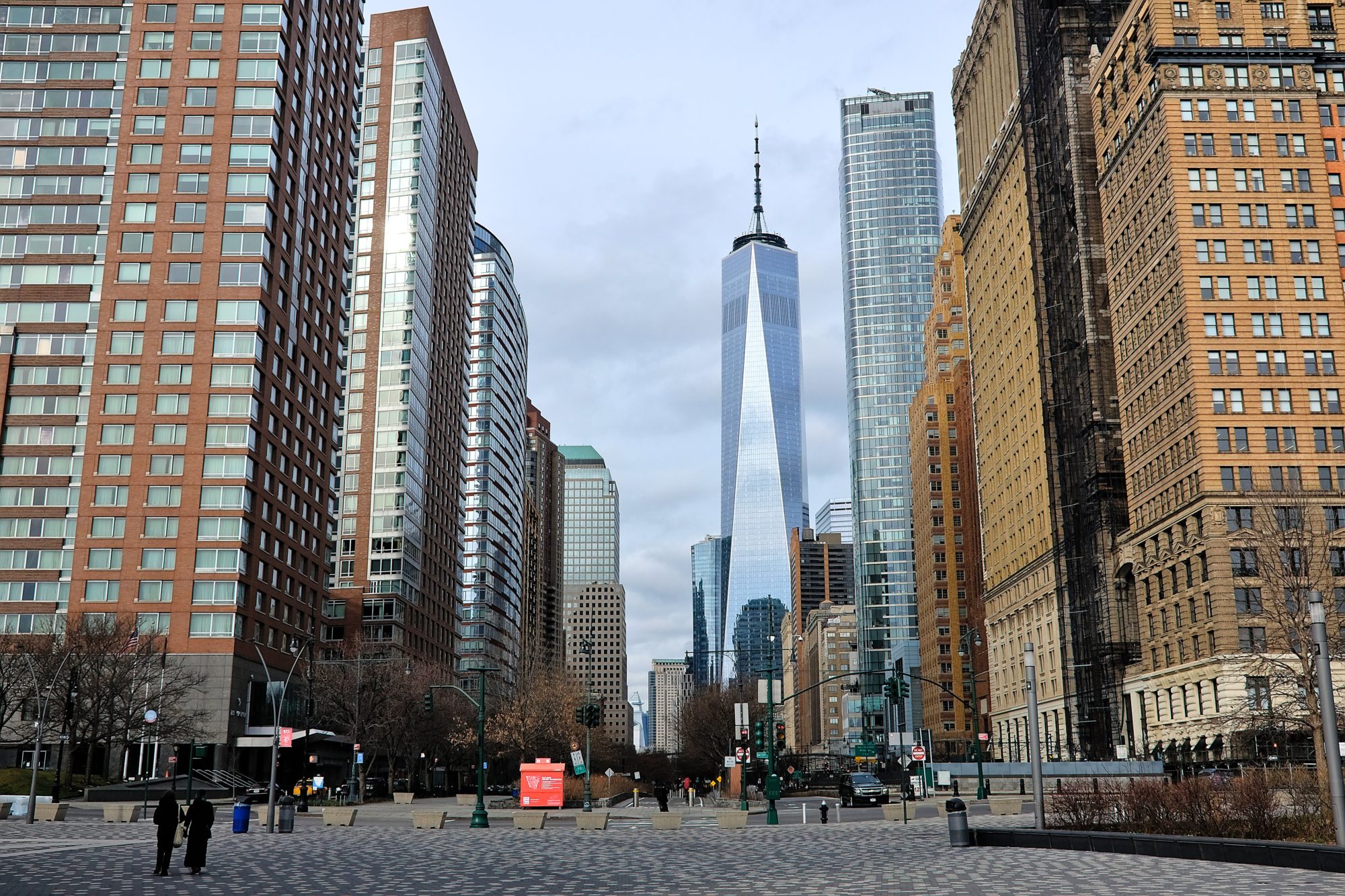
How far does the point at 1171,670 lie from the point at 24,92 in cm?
10447

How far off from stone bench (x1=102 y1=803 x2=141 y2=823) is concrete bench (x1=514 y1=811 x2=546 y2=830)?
17839 millimetres

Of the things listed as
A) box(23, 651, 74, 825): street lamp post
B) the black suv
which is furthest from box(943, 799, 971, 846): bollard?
the black suv

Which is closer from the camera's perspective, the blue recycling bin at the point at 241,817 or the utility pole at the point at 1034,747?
the utility pole at the point at 1034,747

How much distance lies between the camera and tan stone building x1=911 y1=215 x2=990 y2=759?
17962cm

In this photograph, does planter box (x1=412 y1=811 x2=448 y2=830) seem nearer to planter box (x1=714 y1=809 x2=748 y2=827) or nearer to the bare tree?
planter box (x1=714 y1=809 x2=748 y2=827)

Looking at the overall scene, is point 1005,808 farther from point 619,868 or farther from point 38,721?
point 38,721

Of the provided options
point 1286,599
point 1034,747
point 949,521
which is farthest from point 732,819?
point 949,521

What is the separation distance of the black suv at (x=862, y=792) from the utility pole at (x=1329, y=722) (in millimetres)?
48665

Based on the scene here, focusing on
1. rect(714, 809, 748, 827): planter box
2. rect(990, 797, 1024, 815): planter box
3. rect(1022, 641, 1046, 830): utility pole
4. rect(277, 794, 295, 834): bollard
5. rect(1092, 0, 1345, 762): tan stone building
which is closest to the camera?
rect(1022, 641, 1046, 830): utility pole

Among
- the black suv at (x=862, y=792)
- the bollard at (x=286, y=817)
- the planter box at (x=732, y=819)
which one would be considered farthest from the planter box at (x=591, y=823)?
the black suv at (x=862, y=792)

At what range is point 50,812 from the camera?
53.4 m

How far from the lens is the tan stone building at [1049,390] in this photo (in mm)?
109188

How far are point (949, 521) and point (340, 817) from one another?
470 feet

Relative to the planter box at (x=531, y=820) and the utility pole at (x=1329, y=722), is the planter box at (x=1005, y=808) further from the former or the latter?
the utility pole at (x=1329, y=722)
